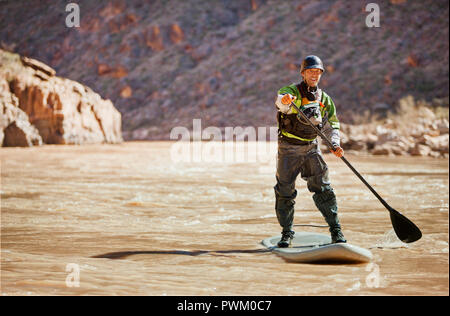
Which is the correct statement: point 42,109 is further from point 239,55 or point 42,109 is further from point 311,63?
point 239,55

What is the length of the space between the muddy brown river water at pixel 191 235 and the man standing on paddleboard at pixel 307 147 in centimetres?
48

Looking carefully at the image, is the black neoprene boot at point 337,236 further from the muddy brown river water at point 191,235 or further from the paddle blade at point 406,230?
the paddle blade at point 406,230

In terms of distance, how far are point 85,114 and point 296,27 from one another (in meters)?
17.7

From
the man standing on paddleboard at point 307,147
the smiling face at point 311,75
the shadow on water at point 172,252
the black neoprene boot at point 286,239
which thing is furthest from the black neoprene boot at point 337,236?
the smiling face at point 311,75

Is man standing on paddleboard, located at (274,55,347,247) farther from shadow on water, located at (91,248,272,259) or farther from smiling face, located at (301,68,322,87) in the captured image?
shadow on water, located at (91,248,272,259)

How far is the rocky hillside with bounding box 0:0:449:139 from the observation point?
29.9 metres

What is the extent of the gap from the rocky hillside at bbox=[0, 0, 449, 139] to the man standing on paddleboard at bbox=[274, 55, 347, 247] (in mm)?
23512

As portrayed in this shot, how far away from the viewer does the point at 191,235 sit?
5.38 meters

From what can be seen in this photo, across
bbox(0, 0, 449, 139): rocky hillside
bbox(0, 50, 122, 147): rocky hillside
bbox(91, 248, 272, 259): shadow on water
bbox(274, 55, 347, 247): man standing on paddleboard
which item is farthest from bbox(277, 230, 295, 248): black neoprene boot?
bbox(0, 0, 449, 139): rocky hillside

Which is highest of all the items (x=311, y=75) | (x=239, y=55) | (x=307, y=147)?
(x=239, y=55)

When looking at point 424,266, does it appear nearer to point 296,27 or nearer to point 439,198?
point 439,198

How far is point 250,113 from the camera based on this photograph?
30.7m

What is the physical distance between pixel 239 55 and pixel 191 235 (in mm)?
29759

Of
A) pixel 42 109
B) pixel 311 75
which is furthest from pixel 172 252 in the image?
pixel 42 109
